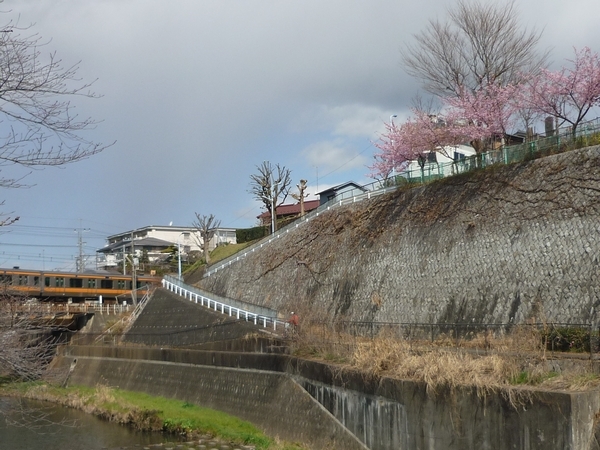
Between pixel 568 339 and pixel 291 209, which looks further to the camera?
pixel 291 209

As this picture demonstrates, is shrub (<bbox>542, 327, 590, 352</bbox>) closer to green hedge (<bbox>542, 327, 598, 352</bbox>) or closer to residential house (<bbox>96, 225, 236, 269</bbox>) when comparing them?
green hedge (<bbox>542, 327, 598, 352</bbox>)

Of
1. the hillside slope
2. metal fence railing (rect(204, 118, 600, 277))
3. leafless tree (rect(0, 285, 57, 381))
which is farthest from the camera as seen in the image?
metal fence railing (rect(204, 118, 600, 277))

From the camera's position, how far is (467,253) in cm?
2338

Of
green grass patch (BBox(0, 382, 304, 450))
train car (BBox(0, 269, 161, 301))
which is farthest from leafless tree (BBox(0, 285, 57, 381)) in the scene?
train car (BBox(0, 269, 161, 301))

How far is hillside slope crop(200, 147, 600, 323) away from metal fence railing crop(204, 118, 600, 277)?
0.68 meters

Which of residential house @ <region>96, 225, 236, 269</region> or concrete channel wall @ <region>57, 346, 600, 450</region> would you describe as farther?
residential house @ <region>96, 225, 236, 269</region>

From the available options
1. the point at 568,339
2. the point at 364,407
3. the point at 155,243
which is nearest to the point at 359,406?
the point at 364,407

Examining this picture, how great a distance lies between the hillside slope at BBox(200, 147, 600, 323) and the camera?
771 inches

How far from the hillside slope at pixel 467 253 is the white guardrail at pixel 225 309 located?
2623 millimetres

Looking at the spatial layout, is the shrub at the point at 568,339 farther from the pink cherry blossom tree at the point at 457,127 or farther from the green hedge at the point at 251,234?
the green hedge at the point at 251,234

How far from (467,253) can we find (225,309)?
12.0 metres

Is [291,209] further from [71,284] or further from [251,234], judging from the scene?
[71,284]

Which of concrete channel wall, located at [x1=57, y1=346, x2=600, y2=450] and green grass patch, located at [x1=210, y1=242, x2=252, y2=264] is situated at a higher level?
green grass patch, located at [x1=210, y1=242, x2=252, y2=264]

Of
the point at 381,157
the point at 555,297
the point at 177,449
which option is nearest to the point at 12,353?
the point at 177,449
